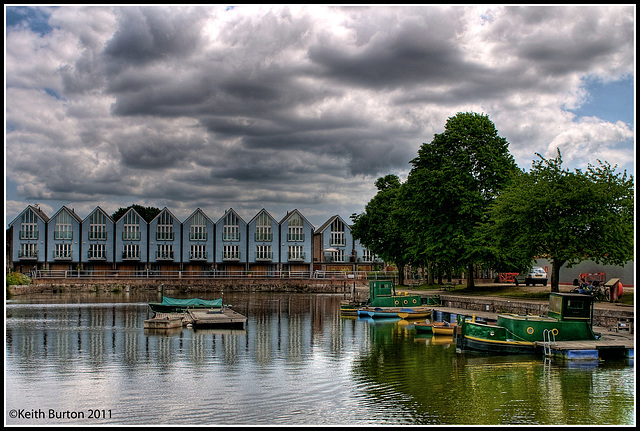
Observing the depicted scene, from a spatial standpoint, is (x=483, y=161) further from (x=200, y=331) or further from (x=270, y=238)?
(x=270, y=238)

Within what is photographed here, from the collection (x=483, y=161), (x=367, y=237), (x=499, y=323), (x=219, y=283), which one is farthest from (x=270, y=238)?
(x=499, y=323)

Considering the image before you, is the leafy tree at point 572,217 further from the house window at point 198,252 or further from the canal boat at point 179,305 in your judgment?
the house window at point 198,252

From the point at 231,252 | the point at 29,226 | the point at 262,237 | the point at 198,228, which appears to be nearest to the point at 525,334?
the point at 262,237

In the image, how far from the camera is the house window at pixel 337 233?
111000mm

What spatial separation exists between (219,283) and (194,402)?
77283 millimetres

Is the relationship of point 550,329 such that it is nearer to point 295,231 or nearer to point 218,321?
point 218,321

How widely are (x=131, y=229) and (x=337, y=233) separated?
35.7 meters

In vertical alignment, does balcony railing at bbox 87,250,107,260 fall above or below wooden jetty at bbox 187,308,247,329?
above

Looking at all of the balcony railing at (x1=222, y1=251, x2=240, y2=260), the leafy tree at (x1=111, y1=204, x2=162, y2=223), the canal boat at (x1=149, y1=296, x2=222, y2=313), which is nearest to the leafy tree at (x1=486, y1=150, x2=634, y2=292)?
the canal boat at (x1=149, y1=296, x2=222, y2=313)

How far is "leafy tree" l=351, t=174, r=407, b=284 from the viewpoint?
263 feet

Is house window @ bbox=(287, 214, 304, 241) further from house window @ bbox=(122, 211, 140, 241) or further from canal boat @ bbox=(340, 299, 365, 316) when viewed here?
canal boat @ bbox=(340, 299, 365, 316)

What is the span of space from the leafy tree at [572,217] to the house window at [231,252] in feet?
219

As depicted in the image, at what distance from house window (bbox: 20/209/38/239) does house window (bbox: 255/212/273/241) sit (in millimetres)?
37308

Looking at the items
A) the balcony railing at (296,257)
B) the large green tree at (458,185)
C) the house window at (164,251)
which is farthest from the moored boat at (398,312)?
the house window at (164,251)
